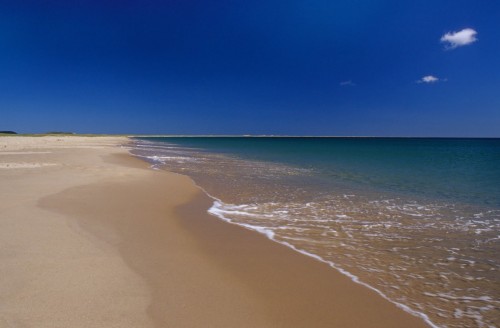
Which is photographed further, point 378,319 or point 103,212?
point 103,212

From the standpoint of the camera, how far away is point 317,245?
20.1ft

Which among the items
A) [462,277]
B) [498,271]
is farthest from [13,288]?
[498,271]

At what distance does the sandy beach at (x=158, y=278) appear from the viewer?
3.42m

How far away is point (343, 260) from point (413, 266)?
108cm

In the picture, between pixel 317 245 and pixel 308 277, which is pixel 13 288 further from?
pixel 317 245

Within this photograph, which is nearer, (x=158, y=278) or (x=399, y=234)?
(x=158, y=278)

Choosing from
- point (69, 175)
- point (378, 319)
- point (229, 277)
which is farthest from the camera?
point (69, 175)

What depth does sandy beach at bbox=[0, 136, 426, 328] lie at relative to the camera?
135 inches

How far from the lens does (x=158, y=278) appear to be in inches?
170

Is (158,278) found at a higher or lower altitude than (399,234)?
higher

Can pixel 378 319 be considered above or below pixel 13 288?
below

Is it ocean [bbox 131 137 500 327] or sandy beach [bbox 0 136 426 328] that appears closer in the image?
sandy beach [bbox 0 136 426 328]

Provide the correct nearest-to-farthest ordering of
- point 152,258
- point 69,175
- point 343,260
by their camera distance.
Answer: point 152,258
point 343,260
point 69,175

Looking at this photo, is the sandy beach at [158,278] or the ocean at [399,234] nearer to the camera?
the sandy beach at [158,278]
